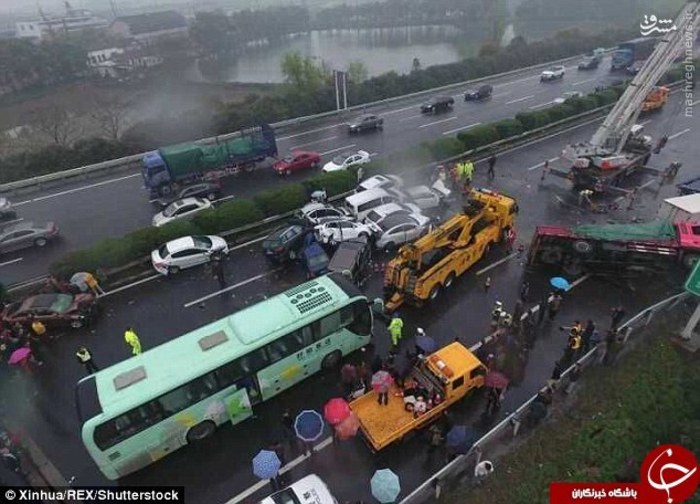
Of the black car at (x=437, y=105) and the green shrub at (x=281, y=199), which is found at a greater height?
the green shrub at (x=281, y=199)

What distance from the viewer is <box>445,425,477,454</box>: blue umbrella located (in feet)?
38.4

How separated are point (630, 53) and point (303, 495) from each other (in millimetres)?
61135

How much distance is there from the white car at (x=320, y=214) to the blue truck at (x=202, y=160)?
919 centimetres

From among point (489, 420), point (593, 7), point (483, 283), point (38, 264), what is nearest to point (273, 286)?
point (483, 283)

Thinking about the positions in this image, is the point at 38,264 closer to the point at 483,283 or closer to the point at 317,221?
the point at 317,221

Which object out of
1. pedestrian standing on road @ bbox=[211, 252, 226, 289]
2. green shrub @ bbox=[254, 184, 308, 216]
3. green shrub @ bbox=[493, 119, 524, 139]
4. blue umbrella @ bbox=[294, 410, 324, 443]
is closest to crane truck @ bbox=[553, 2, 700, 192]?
green shrub @ bbox=[493, 119, 524, 139]

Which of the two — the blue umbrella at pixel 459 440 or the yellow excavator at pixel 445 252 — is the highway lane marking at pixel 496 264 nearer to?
the yellow excavator at pixel 445 252

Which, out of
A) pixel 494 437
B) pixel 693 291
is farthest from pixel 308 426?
pixel 693 291

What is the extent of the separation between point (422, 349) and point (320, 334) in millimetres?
3456

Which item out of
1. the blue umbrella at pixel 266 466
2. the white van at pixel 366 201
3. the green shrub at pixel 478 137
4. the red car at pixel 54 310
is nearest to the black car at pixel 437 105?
the green shrub at pixel 478 137

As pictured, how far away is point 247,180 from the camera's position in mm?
30688

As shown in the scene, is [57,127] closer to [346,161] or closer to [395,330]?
[346,161]

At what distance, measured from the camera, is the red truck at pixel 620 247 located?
60.6ft

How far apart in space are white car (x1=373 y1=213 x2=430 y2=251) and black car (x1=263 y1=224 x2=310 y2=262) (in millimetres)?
3669
